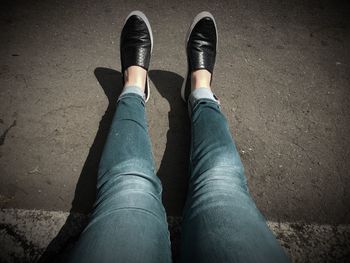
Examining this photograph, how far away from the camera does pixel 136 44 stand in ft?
6.29

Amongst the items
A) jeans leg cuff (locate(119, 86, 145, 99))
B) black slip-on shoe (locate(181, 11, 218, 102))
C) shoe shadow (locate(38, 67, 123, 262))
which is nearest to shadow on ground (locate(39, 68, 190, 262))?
shoe shadow (locate(38, 67, 123, 262))

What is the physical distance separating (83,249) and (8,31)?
2.24 meters

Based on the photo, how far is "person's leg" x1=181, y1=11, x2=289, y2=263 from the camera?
31.3 inches

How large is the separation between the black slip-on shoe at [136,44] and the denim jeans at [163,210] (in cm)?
63

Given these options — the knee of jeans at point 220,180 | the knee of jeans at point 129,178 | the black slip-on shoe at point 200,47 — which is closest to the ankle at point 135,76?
the black slip-on shoe at point 200,47

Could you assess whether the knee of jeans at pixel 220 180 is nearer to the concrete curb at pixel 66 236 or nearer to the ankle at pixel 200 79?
the concrete curb at pixel 66 236

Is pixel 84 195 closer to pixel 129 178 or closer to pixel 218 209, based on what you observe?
pixel 129 178

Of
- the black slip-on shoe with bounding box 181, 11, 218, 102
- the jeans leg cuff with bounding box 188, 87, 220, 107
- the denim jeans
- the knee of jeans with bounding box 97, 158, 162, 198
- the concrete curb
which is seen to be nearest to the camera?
the denim jeans

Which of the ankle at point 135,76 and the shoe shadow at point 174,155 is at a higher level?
the ankle at point 135,76

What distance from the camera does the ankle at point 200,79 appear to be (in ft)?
5.63

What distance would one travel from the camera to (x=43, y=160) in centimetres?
152

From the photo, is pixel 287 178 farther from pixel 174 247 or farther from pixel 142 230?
pixel 142 230

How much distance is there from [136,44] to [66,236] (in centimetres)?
144

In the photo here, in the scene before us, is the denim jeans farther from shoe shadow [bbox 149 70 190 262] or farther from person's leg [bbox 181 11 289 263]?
shoe shadow [bbox 149 70 190 262]
